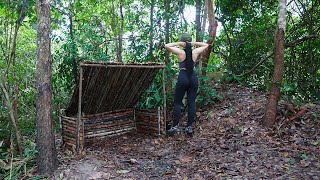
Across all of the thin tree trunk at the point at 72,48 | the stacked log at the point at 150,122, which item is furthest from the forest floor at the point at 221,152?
the thin tree trunk at the point at 72,48

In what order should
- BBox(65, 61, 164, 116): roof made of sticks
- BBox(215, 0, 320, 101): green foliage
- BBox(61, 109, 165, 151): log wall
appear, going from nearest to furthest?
BBox(65, 61, 164, 116): roof made of sticks
BBox(61, 109, 165, 151): log wall
BBox(215, 0, 320, 101): green foliage

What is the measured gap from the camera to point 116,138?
230 inches

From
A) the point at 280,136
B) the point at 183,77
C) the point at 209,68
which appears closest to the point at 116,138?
the point at 183,77

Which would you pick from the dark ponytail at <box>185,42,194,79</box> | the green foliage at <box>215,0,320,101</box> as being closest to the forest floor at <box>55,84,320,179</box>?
the dark ponytail at <box>185,42,194,79</box>

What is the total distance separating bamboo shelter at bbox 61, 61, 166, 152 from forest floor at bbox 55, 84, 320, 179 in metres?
0.23

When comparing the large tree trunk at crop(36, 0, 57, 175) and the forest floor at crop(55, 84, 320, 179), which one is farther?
the large tree trunk at crop(36, 0, 57, 175)

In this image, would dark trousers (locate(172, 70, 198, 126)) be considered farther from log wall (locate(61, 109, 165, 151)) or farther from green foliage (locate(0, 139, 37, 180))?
green foliage (locate(0, 139, 37, 180))

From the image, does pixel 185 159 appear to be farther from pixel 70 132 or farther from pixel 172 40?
pixel 172 40

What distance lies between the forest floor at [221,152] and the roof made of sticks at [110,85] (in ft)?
2.34

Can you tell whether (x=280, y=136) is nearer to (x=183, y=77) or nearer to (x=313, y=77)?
(x=183, y=77)

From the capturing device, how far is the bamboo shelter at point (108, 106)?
4.98 meters

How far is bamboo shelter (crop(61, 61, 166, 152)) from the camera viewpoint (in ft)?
16.3

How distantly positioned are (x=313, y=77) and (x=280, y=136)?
9.12 ft

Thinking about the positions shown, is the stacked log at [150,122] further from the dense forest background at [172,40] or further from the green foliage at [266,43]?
the green foliage at [266,43]
